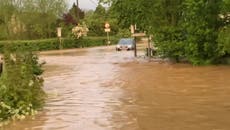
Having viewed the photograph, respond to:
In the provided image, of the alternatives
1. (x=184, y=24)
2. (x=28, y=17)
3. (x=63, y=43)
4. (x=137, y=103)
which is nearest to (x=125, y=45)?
(x=63, y=43)

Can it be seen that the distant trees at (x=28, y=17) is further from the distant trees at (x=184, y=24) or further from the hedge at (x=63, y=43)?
the distant trees at (x=184, y=24)

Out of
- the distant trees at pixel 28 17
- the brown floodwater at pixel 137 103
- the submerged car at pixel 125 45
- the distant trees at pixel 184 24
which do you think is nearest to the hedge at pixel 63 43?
the distant trees at pixel 28 17

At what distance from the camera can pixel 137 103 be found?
45.3ft

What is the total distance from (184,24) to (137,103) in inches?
533

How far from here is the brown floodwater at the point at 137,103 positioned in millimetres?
11047

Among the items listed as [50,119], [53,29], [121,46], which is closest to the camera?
A: [50,119]

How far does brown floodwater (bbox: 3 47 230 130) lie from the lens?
1105 centimetres

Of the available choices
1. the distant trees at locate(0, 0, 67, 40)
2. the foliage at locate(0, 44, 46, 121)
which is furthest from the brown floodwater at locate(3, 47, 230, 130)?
the distant trees at locate(0, 0, 67, 40)

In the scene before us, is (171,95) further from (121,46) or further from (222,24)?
(121,46)

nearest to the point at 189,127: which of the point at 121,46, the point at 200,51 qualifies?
the point at 200,51

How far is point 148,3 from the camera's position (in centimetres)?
2847

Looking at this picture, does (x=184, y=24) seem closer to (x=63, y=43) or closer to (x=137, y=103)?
(x=137, y=103)

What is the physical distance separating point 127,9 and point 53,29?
1542 inches

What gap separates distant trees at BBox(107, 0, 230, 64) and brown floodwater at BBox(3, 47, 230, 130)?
150 inches
